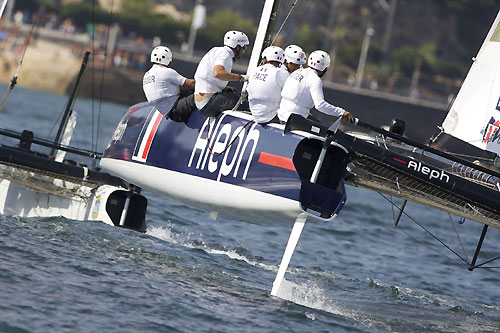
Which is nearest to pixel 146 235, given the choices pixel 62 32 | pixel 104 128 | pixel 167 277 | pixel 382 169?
pixel 167 277

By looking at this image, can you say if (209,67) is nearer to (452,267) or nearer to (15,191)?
(15,191)

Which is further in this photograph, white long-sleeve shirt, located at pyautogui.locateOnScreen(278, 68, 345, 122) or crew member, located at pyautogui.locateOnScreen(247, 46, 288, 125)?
crew member, located at pyautogui.locateOnScreen(247, 46, 288, 125)

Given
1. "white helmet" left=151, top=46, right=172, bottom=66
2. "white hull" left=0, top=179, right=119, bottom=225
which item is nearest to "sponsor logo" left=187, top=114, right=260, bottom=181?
"white helmet" left=151, top=46, right=172, bottom=66

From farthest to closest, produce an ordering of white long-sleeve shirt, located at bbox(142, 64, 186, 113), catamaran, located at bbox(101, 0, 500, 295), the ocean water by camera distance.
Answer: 1. white long-sleeve shirt, located at bbox(142, 64, 186, 113)
2. catamaran, located at bbox(101, 0, 500, 295)
3. the ocean water

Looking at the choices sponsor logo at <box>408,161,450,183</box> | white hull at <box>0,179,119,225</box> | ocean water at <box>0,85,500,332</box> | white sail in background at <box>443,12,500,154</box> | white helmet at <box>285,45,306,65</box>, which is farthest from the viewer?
white hull at <box>0,179,119,225</box>

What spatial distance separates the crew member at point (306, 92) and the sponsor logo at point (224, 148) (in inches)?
14.9

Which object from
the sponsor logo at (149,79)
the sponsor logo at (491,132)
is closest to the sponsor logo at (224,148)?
the sponsor logo at (149,79)

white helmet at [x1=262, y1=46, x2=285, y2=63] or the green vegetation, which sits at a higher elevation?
the green vegetation

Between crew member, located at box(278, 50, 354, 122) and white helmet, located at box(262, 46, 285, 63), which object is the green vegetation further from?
crew member, located at box(278, 50, 354, 122)

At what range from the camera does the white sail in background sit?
35.4ft

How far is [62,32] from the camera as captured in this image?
54531 mm

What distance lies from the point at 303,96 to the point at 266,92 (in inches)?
15.0

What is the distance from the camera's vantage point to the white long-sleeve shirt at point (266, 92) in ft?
29.3

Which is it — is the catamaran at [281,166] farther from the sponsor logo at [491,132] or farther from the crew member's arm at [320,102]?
the crew member's arm at [320,102]
